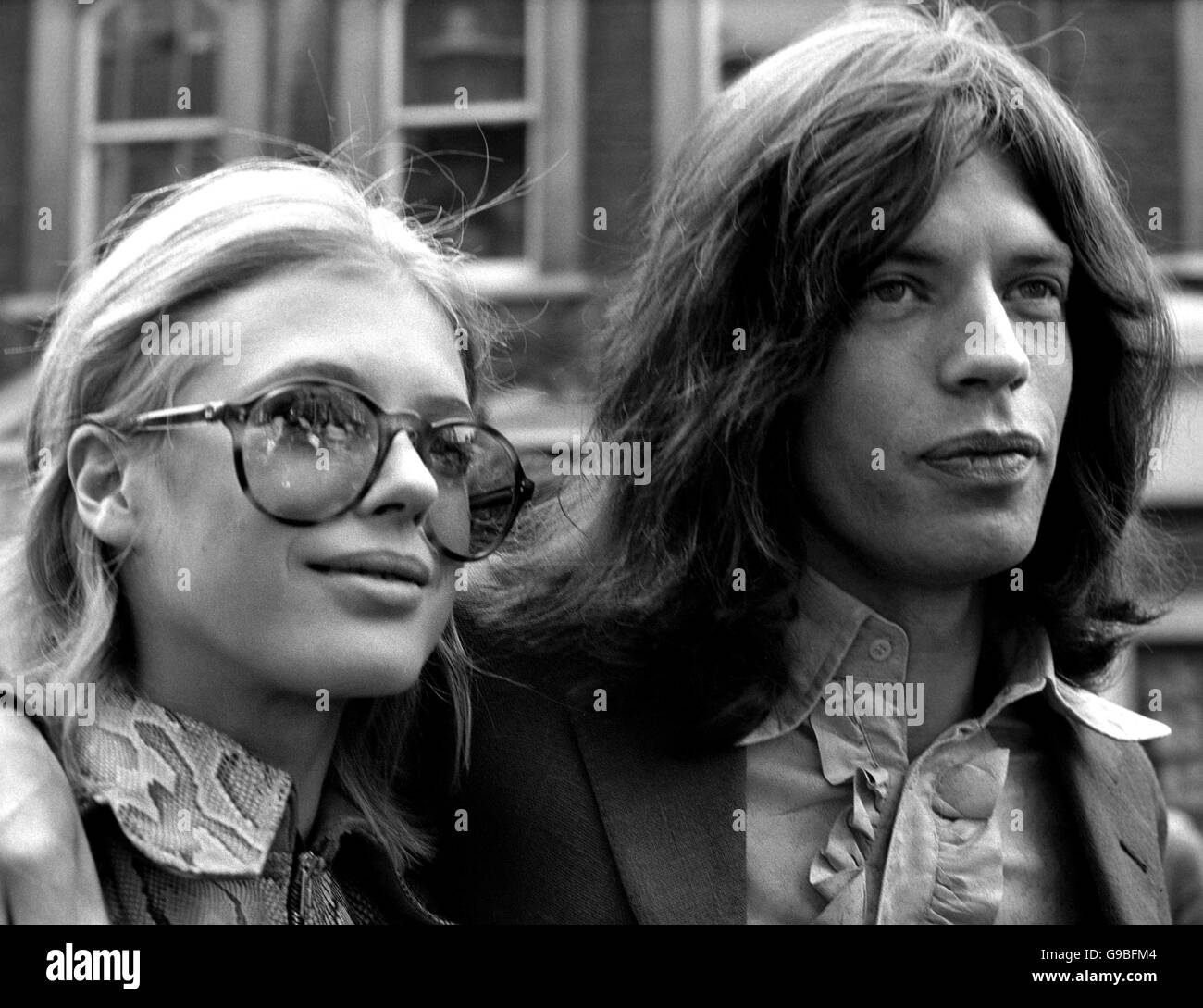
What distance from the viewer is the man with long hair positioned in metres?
1.92

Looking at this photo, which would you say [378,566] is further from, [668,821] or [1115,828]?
[1115,828]

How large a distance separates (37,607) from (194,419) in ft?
1.04

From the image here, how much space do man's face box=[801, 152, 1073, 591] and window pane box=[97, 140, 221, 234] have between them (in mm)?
7505

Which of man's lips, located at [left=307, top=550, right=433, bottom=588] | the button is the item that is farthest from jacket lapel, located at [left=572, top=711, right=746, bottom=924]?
man's lips, located at [left=307, top=550, right=433, bottom=588]

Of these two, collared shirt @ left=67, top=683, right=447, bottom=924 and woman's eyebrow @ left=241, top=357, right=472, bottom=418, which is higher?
woman's eyebrow @ left=241, top=357, right=472, bottom=418

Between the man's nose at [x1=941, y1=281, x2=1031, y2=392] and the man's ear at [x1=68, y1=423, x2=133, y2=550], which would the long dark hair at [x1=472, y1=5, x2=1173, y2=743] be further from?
the man's ear at [x1=68, y1=423, x2=133, y2=550]

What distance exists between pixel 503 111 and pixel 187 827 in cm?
731

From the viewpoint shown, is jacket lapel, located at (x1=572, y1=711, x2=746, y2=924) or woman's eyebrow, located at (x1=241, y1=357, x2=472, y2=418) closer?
woman's eyebrow, located at (x1=241, y1=357, x2=472, y2=418)

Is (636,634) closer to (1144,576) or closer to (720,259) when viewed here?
(720,259)

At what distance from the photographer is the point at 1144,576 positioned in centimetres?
245

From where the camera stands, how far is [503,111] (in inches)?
336

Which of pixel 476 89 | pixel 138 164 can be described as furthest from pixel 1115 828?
pixel 138 164

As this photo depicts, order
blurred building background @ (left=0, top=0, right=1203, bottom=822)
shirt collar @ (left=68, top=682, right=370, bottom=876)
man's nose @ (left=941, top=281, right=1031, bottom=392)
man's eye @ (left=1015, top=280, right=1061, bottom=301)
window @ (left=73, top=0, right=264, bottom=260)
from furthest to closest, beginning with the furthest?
1. window @ (left=73, top=0, right=264, bottom=260)
2. blurred building background @ (left=0, top=0, right=1203, bottom=822)
3. man's eye @ (left=1015, top=280, right=1061, bottom=301)
4. man's nose @ (left=941, top=281, right=1031, bottom=392)
5. shirt collar @ (left=68, top=682, right=370, bottom=876)

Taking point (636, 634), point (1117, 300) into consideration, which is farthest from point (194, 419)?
point (1117, 300)
